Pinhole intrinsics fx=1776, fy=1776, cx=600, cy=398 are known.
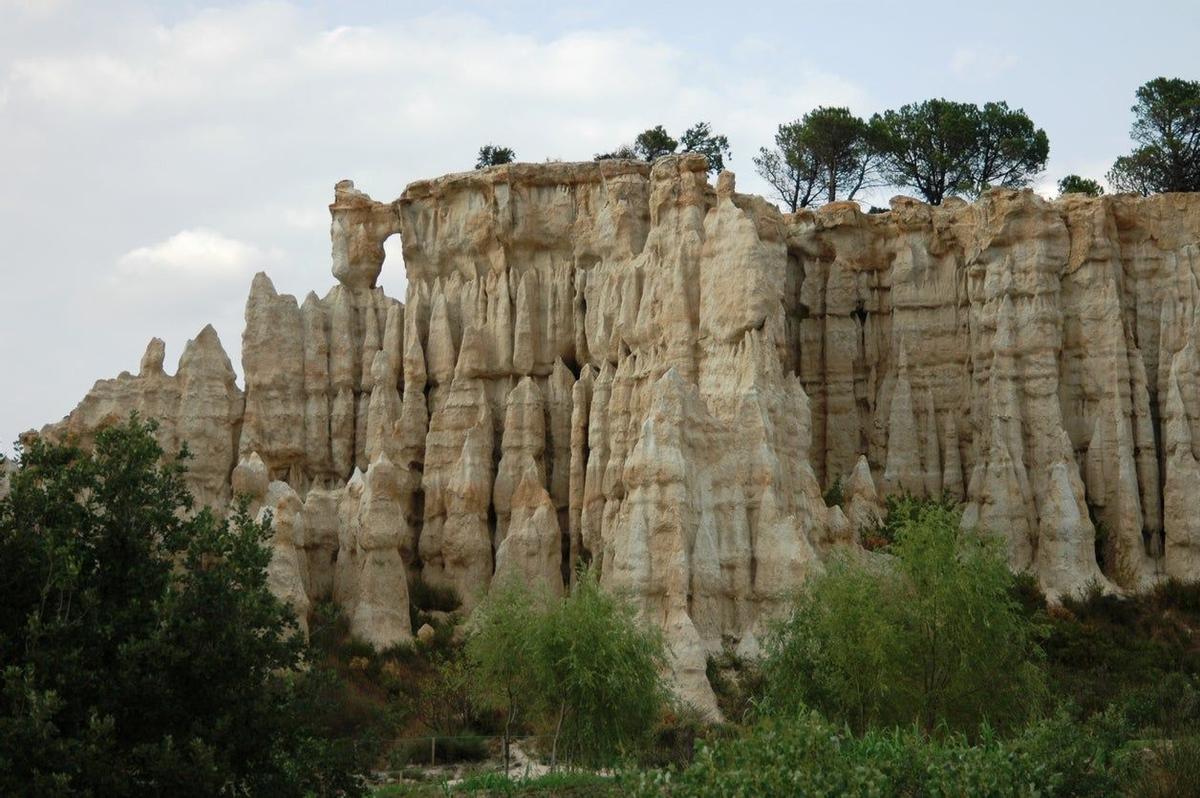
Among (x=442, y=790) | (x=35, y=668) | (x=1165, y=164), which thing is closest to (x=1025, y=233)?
(x=1165, y=164)

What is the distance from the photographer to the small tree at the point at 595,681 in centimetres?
3206

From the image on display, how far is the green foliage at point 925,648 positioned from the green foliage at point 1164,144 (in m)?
33.3

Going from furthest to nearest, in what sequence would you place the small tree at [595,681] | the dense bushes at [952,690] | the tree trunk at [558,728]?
the small tree at [595,681], the tree trunk at [558,728], the dense bushes at [952,690]

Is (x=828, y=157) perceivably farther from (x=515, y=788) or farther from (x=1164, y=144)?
(x=515, y=788)

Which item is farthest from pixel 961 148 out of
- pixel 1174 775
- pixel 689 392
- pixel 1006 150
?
pixel 1174 775

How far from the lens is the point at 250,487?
46.0 metres

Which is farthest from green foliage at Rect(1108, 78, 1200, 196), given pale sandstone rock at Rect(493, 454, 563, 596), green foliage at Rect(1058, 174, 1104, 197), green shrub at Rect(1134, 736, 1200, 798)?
green shrub at Rect(1134, 736, 1200, 798)

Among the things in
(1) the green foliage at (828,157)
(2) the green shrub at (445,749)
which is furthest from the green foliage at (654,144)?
(2) the green shrub at (445,749)

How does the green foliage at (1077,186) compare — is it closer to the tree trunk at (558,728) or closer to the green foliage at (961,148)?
the green foliage at (961,148)

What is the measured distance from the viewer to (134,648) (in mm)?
19234

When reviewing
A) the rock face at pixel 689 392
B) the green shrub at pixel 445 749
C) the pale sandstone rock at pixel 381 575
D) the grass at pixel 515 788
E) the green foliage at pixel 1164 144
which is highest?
the green foliage at pixel 1164 144

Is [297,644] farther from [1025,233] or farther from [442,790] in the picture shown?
[1025,233]

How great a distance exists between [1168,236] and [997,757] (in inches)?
1245

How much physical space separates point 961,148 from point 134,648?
165 feet
